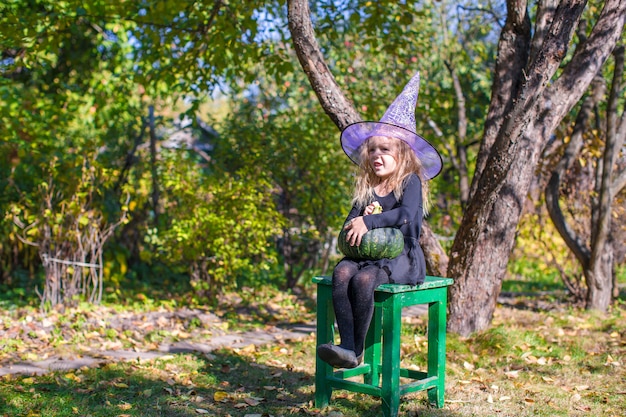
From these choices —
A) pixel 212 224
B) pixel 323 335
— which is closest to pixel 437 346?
pixel 323 335

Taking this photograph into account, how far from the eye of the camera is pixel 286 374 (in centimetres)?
480

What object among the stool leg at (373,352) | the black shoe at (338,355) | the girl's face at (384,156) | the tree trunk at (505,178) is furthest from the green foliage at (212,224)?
the black shoe at (338,355)

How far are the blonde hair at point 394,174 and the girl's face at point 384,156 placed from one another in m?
0.01

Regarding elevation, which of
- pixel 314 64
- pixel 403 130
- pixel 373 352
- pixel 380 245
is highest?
pixel 314 64

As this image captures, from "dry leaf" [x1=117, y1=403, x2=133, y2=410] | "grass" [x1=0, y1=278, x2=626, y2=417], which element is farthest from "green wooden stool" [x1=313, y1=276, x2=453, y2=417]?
"dry leaf" [x1=117, y1=403, x2=133, y2=410]

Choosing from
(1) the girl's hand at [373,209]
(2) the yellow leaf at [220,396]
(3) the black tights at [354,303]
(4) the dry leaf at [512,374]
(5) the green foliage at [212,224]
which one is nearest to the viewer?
(3) the black tights at [354,303]

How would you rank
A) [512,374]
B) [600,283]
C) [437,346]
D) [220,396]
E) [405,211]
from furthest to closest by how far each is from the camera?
[600,283] < [512,374] < [220,396] < [437,346] < [405,211]

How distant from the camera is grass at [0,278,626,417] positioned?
388cm

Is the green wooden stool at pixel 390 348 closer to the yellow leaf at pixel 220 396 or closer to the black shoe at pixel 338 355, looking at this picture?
the black shoe at pixel 338 355

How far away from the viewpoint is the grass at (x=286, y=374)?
3.88 meters

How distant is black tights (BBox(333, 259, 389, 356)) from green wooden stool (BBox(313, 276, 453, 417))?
10cm

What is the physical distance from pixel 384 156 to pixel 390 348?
1.07 meters

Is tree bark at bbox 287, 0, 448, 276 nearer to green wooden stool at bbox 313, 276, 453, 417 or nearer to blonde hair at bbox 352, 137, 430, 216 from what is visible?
blonde hair at bbox 352, 137, 430, 216

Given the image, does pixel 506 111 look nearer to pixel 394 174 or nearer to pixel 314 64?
pixel 314 64
